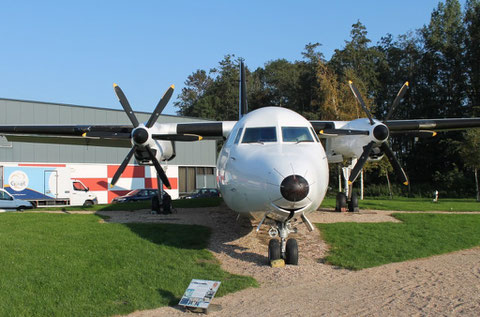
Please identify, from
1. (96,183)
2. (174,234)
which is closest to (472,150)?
(174,234)

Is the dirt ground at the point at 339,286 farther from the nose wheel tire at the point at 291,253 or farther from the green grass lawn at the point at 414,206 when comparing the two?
the green grass lawn at the point at 414,206

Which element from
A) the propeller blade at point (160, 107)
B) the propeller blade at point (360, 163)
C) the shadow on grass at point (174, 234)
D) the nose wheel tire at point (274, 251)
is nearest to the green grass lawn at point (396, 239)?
the nose wheel tire at point (274, 251)

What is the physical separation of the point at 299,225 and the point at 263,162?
18.7ft

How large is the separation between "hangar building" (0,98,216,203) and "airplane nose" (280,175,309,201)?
23.7 meters

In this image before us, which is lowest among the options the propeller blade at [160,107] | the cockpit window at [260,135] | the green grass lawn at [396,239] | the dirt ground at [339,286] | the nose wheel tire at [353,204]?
the dirt ground at [339,286]

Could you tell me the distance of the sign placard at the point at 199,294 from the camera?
638cm

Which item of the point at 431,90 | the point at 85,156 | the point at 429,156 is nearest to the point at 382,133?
the point at 85,156

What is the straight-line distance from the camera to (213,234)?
40.0 ft

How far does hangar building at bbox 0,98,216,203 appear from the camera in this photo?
102ft

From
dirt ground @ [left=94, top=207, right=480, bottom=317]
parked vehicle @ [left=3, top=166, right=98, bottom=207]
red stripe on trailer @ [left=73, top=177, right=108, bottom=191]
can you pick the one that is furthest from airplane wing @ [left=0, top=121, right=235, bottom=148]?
red stripe on trailer @ [left=73, top=177, right=108, bottom=191]

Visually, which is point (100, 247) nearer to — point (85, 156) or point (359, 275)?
point (359, 275)

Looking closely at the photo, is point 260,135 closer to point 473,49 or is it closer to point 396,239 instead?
point 396,239

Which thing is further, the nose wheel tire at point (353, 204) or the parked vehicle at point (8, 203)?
the parked vehicle at point (8, 203)

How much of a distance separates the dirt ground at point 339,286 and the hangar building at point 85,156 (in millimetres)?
21209
